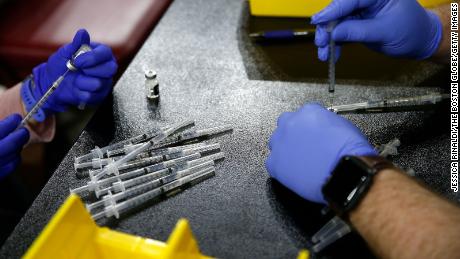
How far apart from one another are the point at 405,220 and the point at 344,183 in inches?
4.6

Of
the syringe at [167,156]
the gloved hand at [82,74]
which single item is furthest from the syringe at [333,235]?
the gloved hand at [82,74]

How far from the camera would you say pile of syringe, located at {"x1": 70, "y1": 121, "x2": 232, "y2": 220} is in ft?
2.86

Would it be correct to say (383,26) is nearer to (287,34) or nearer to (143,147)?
(287,34)

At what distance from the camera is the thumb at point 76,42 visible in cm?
110

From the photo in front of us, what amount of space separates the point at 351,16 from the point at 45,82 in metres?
0.85

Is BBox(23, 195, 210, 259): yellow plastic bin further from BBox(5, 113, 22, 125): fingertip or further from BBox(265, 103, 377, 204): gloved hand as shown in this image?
BBox(5, 113, 22, 125): fingertip

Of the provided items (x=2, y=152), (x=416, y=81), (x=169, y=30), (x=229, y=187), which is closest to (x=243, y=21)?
(x=169, y=30)

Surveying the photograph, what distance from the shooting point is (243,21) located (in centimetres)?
136

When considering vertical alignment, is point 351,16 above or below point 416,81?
above

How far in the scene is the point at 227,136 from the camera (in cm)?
100

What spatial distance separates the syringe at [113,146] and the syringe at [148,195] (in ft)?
0.48

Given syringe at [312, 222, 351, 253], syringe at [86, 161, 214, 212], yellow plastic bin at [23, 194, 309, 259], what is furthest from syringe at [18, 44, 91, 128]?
syringe at [312, 222, 351, 253]

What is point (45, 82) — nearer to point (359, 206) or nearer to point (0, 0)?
point (0, 0)

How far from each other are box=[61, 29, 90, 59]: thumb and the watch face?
720 millimetres
